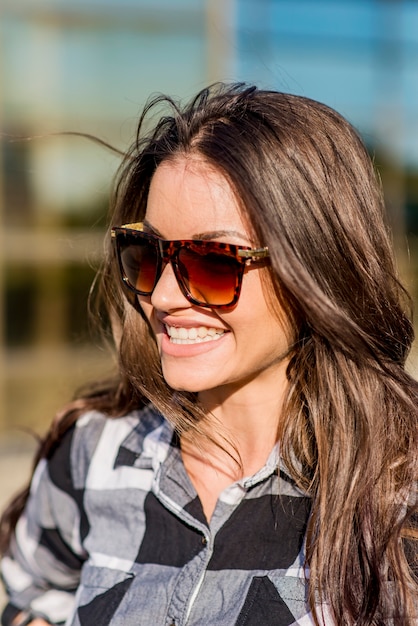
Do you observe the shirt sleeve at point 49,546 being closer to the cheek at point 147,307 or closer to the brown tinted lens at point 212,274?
the cheek at point 147,307

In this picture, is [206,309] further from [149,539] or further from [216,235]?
[149,539]

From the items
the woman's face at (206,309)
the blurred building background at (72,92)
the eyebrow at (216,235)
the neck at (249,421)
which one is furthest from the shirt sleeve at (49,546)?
the blurred building background at (72,92)

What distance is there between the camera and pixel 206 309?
61.9 inches

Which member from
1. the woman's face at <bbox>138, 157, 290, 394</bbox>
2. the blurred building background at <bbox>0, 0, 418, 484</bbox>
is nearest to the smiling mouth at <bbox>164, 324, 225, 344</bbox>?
the woman's face at <bbox>138, 157, 290, 394</bbox>

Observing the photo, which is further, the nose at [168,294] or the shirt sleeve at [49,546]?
the shirt sleeve at [49,546]

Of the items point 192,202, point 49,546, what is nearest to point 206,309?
point 192,202

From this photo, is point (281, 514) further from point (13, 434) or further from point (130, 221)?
point (13, 434)

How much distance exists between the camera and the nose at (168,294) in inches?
62.3

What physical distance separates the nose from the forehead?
74 millimetres

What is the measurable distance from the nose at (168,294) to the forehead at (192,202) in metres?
0.07

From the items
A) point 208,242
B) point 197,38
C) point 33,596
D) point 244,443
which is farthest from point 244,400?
point 197,38

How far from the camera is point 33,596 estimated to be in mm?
2002

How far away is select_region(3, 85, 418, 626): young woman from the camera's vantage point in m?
1.48

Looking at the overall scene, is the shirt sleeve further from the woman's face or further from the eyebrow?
the eyebrow
